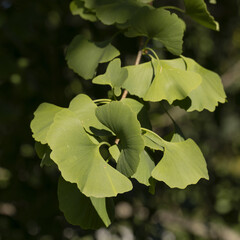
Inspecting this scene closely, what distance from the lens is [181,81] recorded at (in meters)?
0.71

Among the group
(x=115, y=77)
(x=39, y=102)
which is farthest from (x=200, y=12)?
(x=39, y=102)

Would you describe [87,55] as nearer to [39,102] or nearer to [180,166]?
[180,166]

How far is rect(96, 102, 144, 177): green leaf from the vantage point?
0.63 meters

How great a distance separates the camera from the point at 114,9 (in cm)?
83

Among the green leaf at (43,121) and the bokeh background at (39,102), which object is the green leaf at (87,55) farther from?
the bokeh background at (39,102)

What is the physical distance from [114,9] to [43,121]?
27 centimetres

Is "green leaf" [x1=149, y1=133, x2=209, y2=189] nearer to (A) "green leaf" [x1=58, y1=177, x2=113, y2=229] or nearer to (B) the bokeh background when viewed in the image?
(A) "green leaf" [x1=58, y1=177, x2=113, y2=229]

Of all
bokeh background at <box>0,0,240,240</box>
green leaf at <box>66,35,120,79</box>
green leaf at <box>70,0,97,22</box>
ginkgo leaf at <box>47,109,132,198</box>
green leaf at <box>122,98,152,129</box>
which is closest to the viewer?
ginkgo leaf at <box>47,109,132,198</box>

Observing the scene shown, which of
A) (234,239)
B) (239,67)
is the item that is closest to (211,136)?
(239,67)

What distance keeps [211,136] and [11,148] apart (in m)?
1.70

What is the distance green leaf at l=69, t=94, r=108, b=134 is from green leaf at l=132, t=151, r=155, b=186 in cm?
8

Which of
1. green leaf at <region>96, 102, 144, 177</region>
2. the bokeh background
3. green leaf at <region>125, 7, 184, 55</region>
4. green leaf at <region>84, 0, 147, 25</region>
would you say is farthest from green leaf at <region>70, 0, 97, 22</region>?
the bokeh background

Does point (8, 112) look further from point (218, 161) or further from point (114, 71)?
point (218, 161)

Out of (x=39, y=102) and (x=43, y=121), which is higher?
(x=43, y=121)
